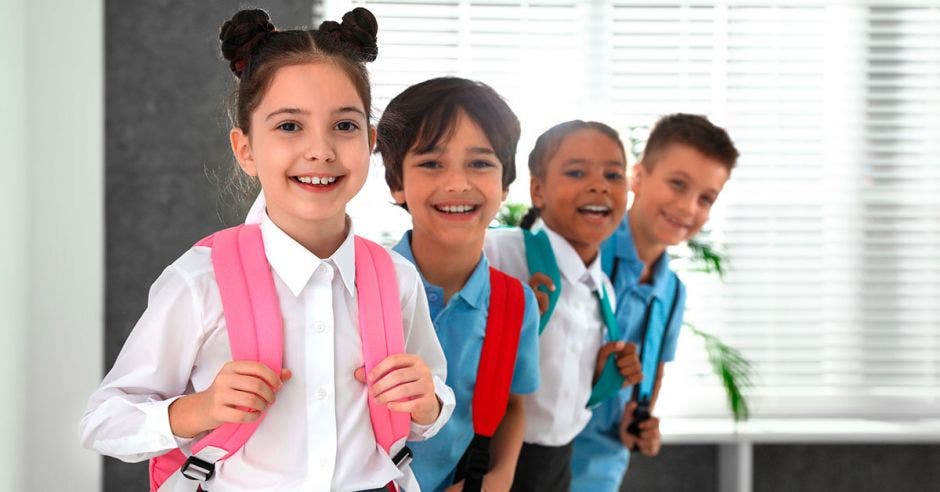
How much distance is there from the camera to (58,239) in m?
3.38

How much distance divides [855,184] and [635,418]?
2202 mm

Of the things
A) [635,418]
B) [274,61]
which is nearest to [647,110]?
[635,418]

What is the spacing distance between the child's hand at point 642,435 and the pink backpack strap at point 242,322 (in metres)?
1.25

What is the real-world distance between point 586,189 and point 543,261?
0.59 feet

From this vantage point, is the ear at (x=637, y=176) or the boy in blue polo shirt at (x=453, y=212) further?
the ear at (x=637, y=176)

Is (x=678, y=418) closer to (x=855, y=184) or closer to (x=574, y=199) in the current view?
(x=855, y=184)

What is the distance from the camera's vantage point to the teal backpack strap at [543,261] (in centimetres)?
203

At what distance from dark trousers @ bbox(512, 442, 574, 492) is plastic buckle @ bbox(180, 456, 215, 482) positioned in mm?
903

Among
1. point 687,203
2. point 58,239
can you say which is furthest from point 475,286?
point 58,239

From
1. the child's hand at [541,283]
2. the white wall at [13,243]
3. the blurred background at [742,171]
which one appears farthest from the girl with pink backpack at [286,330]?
the blurred background at [742,171]

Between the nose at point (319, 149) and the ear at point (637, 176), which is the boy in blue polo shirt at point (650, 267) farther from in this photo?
the nose at point (319, 149)

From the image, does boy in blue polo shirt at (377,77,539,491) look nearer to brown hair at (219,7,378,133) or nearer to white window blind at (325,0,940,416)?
brown hair at (219,7,378,133)

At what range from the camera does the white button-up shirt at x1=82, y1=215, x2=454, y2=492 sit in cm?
127

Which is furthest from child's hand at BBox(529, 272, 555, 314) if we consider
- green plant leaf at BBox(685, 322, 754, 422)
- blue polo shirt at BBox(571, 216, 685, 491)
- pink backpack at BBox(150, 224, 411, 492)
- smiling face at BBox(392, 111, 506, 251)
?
green plant leaf at BBox(685, 322, 754, 422)
